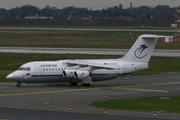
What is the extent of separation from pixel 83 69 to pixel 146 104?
14375 mm

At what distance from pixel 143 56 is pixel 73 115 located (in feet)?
73.1

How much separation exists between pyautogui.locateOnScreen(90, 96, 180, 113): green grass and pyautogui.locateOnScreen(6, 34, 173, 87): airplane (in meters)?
11.2

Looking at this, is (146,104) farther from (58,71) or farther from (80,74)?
(58,71)

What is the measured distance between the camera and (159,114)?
112 ft

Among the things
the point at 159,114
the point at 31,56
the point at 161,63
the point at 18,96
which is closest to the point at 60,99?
the point at 18,96

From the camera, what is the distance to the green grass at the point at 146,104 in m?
36.6

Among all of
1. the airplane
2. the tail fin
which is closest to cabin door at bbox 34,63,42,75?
the airplane

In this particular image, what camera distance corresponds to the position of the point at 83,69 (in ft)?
171

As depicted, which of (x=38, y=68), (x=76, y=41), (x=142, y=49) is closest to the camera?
(x=38, y=68)

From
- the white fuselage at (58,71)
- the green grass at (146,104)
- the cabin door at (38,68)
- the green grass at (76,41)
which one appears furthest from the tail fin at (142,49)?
the green grass at (76,41)

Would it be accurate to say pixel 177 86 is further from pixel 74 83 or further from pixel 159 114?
pixel 159 114

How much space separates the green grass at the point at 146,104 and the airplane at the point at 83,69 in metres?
11.2

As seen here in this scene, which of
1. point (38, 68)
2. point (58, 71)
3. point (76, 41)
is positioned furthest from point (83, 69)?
point (76, 41)

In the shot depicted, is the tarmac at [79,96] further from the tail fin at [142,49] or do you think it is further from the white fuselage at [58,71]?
the tail fin at [142,49]
